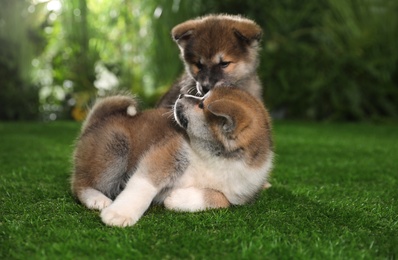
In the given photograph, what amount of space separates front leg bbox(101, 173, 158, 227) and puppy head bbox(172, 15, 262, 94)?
0.91 metres

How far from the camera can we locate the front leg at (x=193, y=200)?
1875 millimetres

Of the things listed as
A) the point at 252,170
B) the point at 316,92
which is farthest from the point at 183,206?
the point at 316,92

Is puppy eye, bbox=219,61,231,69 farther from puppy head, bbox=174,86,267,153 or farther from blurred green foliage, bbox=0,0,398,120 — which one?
blurred green foliage, bbox=0,0,398,120

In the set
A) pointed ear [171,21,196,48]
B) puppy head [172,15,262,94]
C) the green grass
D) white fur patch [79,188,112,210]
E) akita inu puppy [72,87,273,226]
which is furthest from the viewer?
pointed ear [171,21,196,48]

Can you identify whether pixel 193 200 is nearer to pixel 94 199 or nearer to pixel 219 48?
pixel 94 199

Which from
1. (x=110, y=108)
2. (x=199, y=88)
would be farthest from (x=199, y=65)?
(x=110, y=108)

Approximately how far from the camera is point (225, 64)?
2.74m

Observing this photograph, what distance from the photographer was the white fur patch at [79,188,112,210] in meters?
1.94

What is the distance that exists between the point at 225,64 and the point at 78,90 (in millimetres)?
4835

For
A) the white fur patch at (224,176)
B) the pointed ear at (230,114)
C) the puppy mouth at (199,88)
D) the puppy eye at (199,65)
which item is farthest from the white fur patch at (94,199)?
the puppy eye at (199,65)

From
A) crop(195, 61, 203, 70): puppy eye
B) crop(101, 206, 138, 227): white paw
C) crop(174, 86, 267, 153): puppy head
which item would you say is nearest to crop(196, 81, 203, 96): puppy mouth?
crop(195, 61, 203, 70): puppy eye

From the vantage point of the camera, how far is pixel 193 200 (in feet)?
6.15

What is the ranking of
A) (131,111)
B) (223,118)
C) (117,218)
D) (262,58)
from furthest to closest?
(262,58) < (131,111) < (223,118) < (117,218)

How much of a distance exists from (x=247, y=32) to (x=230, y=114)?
1.14m
